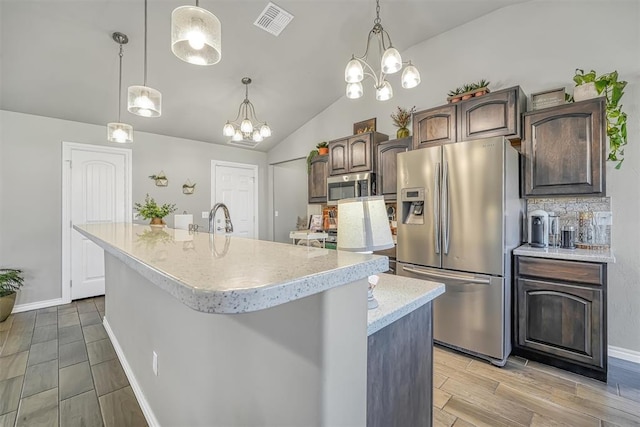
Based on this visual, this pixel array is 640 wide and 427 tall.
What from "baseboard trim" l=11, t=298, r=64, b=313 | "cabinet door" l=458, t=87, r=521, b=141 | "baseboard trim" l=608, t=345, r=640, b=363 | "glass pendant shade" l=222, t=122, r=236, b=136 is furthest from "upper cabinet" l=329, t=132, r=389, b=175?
"baseboard trim" l=11, t=298, r=64, b=313

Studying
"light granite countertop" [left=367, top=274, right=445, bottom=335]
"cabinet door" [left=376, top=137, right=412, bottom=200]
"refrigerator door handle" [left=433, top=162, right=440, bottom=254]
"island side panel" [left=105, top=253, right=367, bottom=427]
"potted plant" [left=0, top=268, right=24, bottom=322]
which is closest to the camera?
"island side panel" [left=105, top=253, right=367, bottom=427]

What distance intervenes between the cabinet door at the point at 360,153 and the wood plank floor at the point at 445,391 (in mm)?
2258

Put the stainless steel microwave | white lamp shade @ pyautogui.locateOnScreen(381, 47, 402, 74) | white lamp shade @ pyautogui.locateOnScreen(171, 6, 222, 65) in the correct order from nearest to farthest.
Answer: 1. white lamp shade @ pyautogui.locateOnScreen(171, 6, 222, 65)
2. white lamp shade @ pyautogui.locateOnScreen(381, 47, 402, 74)
3. the stainless steel microwave

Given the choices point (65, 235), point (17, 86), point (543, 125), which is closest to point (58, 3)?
point (17, 86)

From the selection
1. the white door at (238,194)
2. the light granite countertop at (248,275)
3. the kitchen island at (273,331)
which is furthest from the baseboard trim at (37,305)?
the light granite countertop at (248,275)

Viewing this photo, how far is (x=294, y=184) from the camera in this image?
232 inches

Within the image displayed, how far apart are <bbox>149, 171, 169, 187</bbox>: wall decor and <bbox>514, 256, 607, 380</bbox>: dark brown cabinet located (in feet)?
15.4

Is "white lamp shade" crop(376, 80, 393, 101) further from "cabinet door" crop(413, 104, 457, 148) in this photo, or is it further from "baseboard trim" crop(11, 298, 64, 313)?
"baseboard trim" crop(11, 298, 64, 313)

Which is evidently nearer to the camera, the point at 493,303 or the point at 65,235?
the point at 493,303

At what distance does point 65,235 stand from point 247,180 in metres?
2.80

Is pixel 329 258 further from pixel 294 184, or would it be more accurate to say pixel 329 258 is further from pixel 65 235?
pixel 294 184

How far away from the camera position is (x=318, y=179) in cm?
456

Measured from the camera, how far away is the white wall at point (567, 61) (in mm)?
2396

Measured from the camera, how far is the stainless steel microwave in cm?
370
